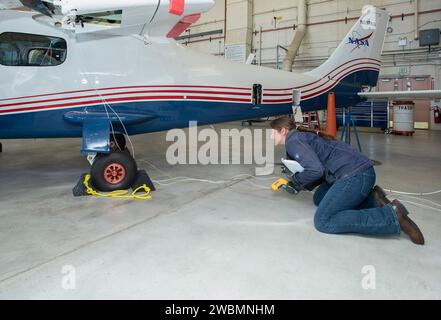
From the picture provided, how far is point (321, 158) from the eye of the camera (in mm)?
2516

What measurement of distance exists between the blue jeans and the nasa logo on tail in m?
4.54

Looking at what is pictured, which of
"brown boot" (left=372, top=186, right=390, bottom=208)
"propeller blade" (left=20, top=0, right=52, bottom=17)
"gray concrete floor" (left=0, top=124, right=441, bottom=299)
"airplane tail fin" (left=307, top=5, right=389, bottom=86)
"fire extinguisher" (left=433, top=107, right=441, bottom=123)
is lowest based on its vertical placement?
"gray concrete floor" (left=0, top=124, right=441, bottom=299)

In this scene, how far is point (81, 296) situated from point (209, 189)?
2.25 meters

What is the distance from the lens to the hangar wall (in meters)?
11.4

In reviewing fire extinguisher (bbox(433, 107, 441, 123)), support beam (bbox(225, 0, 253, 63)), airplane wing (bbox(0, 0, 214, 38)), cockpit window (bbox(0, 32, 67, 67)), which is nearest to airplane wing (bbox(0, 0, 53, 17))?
airplane wing (bbox(0, 0, 214, 38))

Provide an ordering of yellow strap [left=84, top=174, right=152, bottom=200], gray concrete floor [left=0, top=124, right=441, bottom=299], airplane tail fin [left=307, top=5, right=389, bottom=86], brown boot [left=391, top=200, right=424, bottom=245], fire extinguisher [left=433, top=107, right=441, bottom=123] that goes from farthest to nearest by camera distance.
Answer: fire extinguisher [left=433, top=107, right=441, bottom=123] → airplane tail fin [left=307, top=5, right=389, bottom=86] → yellow strap [left=84, top=174, right=152, bottom=200] → brown boot [left=391, top=200, right=424, bottom=245] → gray concrete floor [left=0, top=124, right=441, bottom=299]

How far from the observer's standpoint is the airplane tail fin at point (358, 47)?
19.6 ft

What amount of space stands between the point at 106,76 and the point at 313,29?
11.9m

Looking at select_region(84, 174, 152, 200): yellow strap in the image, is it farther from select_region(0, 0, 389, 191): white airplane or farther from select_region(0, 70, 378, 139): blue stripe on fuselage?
select_region(0, 70, 378, 139): blue stripe on fuselage

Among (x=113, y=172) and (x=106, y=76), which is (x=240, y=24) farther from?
(x=113, y=172)

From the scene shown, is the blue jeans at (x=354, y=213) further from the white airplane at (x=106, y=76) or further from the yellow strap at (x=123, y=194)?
the white airplane at (x=106, y=76)

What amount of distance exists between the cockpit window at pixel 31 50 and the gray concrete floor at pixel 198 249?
4.90 ft

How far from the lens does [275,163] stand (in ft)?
17.6

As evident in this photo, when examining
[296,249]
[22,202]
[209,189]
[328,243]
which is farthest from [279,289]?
[22,202]
